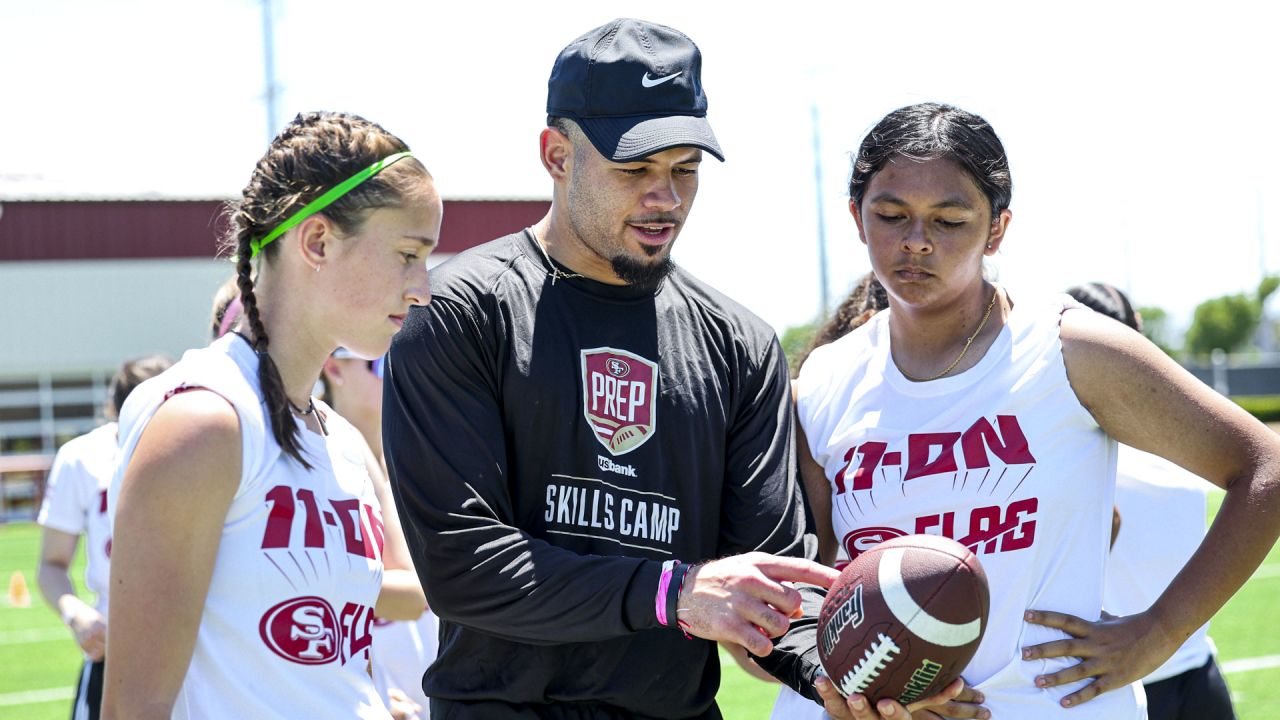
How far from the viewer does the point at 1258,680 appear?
970 cm

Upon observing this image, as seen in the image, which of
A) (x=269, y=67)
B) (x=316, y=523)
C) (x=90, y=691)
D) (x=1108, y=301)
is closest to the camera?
(x=316, y=523)

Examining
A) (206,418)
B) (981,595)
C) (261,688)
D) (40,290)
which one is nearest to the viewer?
(206,418)

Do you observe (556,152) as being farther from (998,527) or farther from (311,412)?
(998,527)

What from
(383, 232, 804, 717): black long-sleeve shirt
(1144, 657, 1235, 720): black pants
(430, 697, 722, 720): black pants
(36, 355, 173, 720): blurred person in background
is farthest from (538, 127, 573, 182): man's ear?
(36, 355, 173, 720): blurred person in background

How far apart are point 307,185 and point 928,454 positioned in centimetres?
157

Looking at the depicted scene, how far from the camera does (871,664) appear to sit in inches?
104

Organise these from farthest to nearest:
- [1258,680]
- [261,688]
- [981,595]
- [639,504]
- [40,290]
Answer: [40,290]
[1258,680]
[639,504]
[981,595]
[261,688]

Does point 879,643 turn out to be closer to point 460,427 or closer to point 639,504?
point 639,504

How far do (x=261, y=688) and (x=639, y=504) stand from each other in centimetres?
90

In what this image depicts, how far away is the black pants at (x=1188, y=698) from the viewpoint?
4617mm

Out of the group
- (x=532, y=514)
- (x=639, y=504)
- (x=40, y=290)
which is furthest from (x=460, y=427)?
(x=40, y=290)

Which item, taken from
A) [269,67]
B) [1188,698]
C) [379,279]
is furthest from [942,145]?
[269,67]

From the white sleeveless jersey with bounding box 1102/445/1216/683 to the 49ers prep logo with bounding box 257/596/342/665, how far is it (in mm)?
3037

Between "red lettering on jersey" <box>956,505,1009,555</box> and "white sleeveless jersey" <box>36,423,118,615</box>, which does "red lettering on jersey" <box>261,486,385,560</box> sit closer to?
"red lettering on jersey" <box>956,505,1009,555</box>
